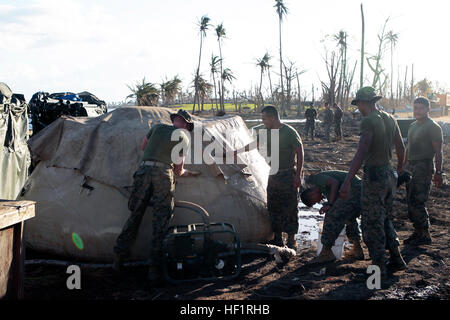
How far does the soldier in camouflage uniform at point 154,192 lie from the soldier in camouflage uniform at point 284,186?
51.0 inches

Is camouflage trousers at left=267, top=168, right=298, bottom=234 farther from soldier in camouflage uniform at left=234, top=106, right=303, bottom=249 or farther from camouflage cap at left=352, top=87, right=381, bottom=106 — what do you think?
camouflage cap at left=352, top=87, right=381, bottom=106

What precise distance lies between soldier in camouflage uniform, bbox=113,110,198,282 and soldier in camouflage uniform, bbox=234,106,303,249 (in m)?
1.29

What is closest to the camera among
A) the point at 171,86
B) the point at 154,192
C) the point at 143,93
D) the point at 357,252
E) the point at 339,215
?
the point at 154,192

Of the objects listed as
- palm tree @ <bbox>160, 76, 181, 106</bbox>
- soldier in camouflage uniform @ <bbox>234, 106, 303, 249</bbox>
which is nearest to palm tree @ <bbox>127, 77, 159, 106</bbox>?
palm tree @ <bbox>160, 76, 181, 106</bbox>

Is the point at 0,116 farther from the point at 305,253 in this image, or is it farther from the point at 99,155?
the point at 305,253

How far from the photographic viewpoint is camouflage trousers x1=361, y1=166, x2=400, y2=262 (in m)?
4.27

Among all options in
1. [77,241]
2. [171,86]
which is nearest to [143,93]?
[171,86]

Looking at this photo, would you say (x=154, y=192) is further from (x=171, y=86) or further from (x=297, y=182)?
(x=171, y=86)

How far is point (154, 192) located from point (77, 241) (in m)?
1.18

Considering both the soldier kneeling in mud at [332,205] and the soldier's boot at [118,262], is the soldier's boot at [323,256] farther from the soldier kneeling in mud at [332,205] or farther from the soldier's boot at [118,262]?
the soldier's boot at [118,262]

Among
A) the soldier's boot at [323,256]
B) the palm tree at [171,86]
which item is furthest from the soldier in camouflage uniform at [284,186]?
the palm tree at [171,86]

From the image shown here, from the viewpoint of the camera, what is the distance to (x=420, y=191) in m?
5.43

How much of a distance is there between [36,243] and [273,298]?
298 centimetres
